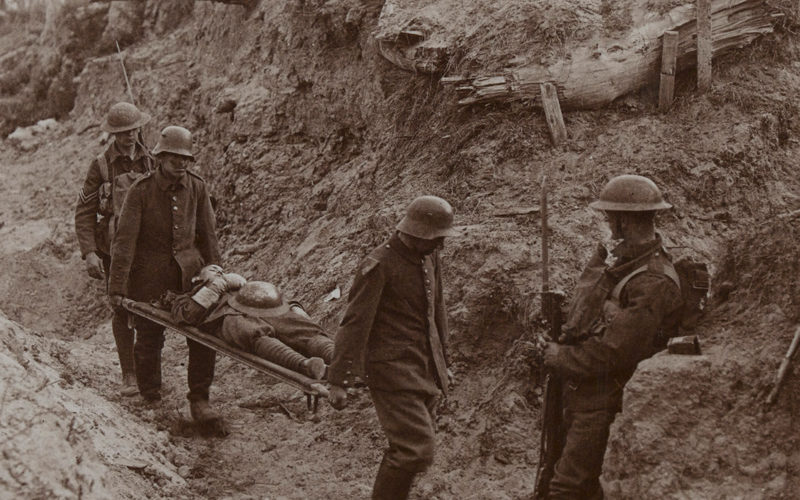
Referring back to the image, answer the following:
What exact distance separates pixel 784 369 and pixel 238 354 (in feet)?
11.3

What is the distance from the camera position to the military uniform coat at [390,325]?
5.33m

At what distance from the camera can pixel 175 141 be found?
7258mm

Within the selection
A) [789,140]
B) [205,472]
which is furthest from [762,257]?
[205,472]

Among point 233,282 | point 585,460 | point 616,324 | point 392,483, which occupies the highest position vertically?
point 616,324

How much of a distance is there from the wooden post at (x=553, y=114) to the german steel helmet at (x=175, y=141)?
9.99 ft

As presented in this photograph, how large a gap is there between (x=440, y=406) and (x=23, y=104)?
1228cm

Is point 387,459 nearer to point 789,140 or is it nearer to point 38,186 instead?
point 789,140

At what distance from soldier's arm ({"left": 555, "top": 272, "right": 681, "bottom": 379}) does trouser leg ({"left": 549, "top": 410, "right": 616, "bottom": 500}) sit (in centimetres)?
27

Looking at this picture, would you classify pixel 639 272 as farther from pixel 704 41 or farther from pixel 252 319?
pixel 704 41

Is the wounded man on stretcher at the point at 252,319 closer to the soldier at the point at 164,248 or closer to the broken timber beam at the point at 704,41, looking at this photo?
the soldier at the point at 164,248

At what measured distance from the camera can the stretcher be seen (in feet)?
18.8

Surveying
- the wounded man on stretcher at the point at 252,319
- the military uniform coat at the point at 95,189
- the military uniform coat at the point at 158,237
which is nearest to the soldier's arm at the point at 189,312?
the wounded man on stretcher at the point at 252,319

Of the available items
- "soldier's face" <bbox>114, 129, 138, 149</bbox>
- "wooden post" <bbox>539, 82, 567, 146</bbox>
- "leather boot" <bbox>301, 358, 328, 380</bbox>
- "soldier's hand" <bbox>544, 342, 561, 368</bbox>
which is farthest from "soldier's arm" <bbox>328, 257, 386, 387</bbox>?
"soldier's face" <bbox>114, 129, 138, 149</bbox>

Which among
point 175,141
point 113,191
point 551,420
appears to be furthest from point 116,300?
point 551,420
